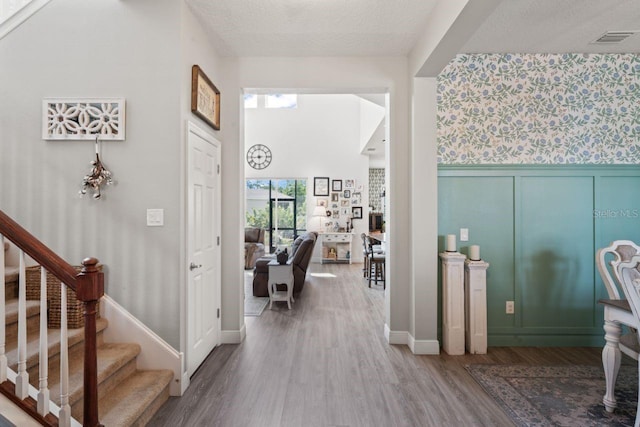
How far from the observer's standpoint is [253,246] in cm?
746

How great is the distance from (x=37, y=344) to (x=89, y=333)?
71 cm

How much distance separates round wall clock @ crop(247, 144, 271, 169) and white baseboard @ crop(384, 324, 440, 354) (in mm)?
6255

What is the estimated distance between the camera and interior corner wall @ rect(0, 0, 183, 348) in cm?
235

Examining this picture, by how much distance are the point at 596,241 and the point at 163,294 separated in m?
4.08

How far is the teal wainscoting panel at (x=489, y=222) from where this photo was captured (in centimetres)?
321

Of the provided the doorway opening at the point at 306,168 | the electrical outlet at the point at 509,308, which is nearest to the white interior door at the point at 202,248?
the electrical outlet at the point at 509,308

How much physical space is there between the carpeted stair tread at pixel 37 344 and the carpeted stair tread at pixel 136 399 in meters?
0.41

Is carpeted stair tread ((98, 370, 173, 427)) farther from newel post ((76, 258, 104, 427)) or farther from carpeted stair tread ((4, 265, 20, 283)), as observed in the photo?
carpeted stair tread ((4, 265, 20, 283))

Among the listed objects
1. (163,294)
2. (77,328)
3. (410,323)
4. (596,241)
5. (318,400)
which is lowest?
(318,400)

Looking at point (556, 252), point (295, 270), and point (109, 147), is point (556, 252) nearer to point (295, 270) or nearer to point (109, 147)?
point (295, 270)

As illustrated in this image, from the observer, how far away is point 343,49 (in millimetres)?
3133

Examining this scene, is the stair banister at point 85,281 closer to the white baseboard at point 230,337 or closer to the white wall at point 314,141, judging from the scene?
the white baseboard at point 230,337

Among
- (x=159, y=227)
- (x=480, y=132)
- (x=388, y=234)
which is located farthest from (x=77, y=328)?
(x=480, y=132)

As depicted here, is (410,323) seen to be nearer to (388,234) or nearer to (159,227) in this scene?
(388,234)
